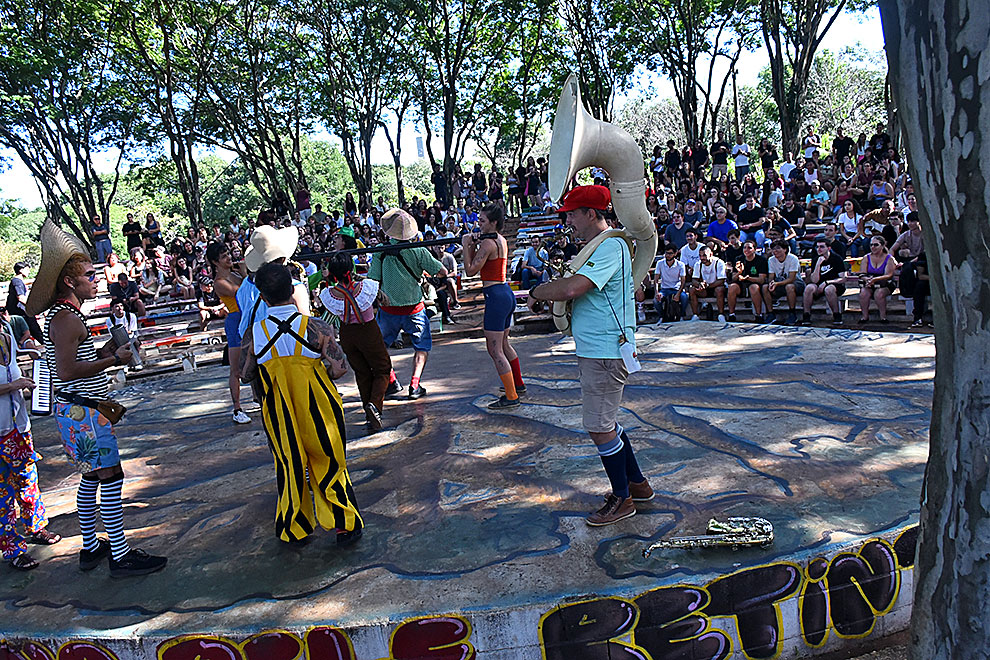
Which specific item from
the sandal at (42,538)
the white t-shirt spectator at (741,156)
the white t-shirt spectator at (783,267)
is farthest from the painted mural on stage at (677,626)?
the white t-shirt spectator at (741,156)

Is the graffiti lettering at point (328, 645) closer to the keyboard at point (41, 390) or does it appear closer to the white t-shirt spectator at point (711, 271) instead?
the keyboard at point (41, 390)

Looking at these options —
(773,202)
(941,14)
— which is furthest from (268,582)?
(773,202)

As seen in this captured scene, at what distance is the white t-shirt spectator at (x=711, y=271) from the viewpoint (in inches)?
451

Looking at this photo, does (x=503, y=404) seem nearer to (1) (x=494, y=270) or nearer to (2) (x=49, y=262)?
(1) (x=494, y=270)

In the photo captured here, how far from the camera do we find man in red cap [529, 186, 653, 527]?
3756 mm

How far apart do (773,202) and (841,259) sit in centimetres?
601

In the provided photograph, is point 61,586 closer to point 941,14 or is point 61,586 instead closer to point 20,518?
point 20,518

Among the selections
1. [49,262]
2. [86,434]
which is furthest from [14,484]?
[49,262]

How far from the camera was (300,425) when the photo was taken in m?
4.04

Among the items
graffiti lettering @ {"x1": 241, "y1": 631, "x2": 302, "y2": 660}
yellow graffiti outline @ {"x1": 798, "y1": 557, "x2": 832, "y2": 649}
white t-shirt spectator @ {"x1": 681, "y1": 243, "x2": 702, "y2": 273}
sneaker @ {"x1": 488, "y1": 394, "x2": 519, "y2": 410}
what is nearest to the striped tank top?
graffiti lettering @ {"x1": 241, "y1": 631, "x2": 302, "y2": 660}

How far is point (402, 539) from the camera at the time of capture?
4.17 metres

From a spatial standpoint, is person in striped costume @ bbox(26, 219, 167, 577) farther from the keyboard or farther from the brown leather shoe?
the brown leather shoe

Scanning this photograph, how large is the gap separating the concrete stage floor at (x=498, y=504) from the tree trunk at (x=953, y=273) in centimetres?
123

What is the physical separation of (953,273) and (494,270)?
14.3ft
